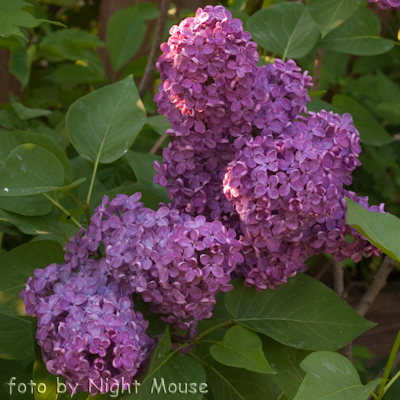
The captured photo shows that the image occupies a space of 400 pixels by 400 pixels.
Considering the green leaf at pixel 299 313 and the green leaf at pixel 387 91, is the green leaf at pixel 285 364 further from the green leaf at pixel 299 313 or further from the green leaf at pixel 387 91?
the green leaf at pixel 387 91

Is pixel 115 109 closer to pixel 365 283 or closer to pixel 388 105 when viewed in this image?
pixel 388 105

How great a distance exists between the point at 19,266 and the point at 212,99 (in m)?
0.31

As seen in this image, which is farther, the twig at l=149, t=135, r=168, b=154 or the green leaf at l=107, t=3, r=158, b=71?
the green leaf at l=107, t=3, r=158, b=71

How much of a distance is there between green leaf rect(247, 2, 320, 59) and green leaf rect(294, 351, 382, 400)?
0.47 meters

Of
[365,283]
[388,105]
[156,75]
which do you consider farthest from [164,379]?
[365,283]

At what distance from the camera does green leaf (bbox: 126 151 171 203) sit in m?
0.67

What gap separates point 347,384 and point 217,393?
0.50ft

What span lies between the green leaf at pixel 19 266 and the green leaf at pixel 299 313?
22 centimetres

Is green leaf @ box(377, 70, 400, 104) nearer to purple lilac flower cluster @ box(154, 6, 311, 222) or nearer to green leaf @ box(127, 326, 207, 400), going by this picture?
purple lilac flower cluster @ box(154, 6, 311, 222)

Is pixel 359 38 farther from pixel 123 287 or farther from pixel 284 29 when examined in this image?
pixel 123 287

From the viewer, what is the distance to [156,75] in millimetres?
1122

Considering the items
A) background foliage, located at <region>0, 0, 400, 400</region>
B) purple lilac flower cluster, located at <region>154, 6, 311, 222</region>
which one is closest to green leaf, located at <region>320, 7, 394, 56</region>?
background foliage, located at <region>0, 0, 400, 400</region>

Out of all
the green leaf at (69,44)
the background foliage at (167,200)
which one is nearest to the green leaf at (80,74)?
the green leaf at (69,44)

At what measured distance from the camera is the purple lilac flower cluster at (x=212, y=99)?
1.53 feet
